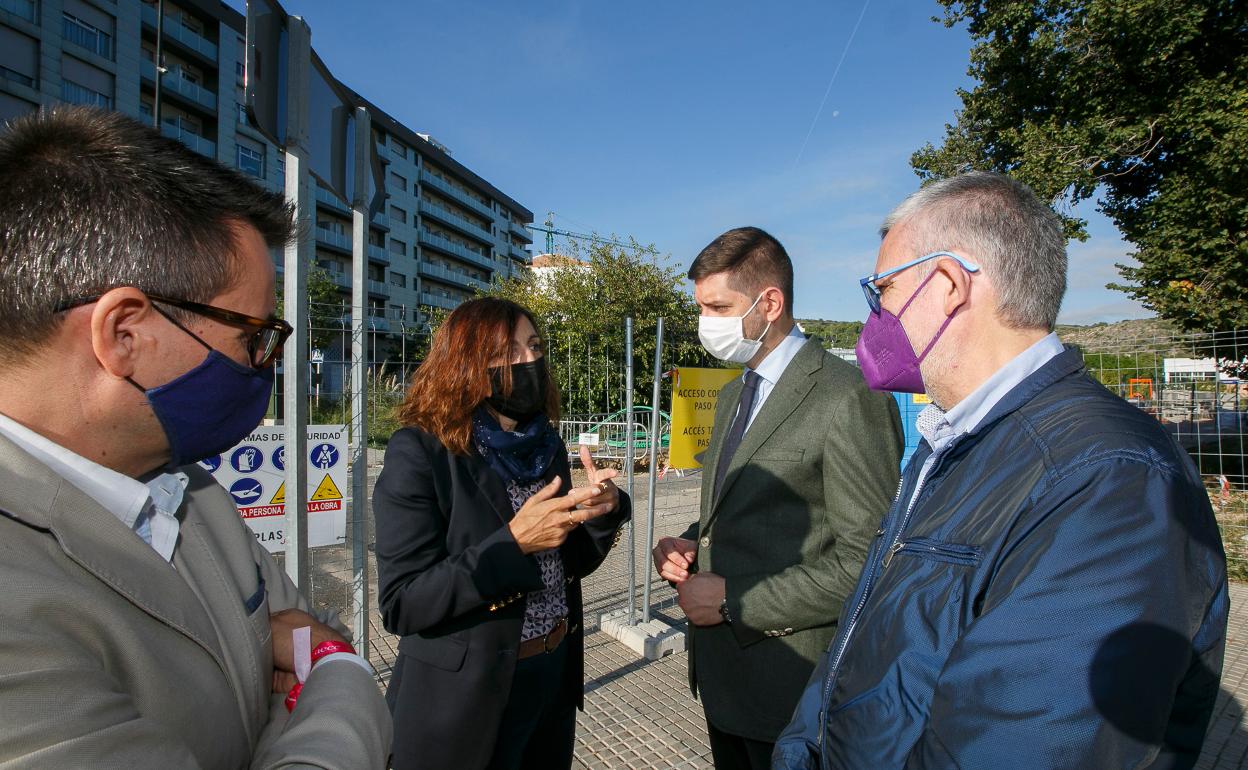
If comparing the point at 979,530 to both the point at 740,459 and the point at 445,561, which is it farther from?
the point at 445,561

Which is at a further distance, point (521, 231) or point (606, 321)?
point (521, 231)

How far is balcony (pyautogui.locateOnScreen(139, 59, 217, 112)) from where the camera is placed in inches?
1384

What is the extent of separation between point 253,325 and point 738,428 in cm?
176

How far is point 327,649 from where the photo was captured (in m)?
1.32

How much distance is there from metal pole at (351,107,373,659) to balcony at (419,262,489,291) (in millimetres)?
57977

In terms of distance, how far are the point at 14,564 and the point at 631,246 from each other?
1765cm

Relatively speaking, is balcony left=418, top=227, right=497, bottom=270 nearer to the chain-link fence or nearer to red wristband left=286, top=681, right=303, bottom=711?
the chain-link fence

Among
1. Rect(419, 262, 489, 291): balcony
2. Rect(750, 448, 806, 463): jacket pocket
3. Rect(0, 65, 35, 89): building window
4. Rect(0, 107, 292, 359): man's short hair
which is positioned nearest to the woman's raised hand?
Rect(750, 448, 806, 463): jacket pocket

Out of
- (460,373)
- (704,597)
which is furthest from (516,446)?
(704,597)

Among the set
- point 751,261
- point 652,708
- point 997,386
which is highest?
point 751,261

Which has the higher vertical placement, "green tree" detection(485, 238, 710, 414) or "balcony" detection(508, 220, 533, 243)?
"balcony" detection(508, 220, 533, 243)

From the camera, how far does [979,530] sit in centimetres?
111

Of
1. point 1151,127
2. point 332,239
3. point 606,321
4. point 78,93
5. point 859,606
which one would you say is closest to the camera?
point 859,606

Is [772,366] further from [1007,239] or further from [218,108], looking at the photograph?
[218,108]
